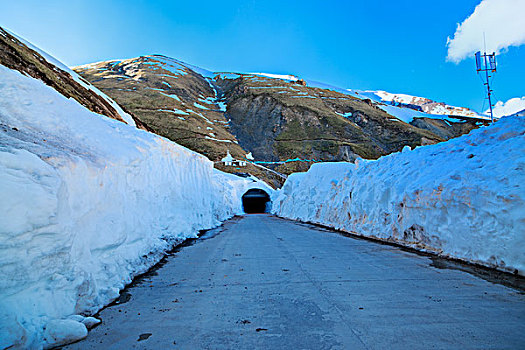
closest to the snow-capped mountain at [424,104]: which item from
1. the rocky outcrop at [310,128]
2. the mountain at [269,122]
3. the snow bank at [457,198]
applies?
the mountain at [269,122]

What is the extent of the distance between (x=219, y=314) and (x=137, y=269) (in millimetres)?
2380

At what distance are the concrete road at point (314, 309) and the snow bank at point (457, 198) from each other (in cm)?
73

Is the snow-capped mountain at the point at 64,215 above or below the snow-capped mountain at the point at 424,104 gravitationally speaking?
below

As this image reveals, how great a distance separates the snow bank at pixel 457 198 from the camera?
180 inches

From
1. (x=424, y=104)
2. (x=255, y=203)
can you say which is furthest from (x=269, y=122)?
(x=424, y=104)

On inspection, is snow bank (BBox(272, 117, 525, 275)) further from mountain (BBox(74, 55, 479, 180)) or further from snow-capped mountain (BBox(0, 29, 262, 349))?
mountain (BBox(74, 55, 479, 180))

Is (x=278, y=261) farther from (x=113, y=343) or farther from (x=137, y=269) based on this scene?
(x=113, y=343)

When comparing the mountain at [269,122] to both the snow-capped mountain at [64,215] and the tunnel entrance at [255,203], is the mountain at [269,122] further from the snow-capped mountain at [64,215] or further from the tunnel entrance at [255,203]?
the snow-capped mountain at [64,215]

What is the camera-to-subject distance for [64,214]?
10.3 ft

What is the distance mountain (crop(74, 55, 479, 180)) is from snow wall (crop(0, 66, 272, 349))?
4217 cm

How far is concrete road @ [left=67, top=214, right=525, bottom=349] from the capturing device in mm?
2467

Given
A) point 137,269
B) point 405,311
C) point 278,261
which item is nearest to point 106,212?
point 137,269

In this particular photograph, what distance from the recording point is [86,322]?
2.82 meters

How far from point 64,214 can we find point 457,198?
6.56 metres
